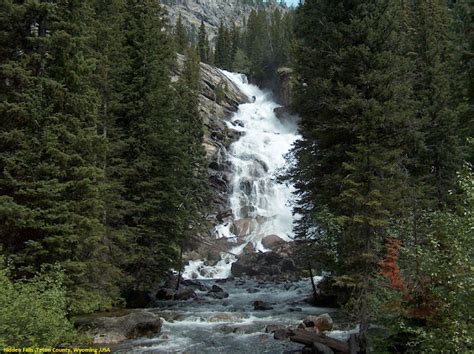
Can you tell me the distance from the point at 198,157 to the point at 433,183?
14.8 m

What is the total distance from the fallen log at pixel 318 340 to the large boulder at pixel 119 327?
519cm

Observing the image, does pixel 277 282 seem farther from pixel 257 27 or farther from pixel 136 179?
Answer: pixel 257 27

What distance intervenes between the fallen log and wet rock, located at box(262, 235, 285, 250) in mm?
29987

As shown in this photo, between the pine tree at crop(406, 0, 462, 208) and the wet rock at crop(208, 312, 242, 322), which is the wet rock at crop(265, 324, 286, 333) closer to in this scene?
the wet rock at crop(208, 312, 242, 322)

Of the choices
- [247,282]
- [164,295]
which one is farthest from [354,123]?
[247,282]

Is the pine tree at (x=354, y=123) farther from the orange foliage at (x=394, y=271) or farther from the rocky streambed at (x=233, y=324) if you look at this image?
the rocky streambed at (x=233, y=324)

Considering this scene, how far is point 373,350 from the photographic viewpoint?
9.83 m

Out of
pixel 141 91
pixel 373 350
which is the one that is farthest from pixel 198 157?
pixel 373 350

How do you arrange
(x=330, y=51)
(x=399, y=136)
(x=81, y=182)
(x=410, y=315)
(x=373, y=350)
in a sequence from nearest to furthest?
(x=410, y=315) → (x=373, y=350) → (x=81, y=182) → (x=399, y=136) → (x=330, y=51)

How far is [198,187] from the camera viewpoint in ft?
94.0

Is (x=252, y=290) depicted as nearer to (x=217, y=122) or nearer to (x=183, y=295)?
(x=183, y=295)

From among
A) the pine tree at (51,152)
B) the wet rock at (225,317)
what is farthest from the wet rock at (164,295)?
the pine tree at (51,152)

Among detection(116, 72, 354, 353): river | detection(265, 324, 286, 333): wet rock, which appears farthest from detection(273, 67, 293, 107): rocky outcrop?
detection(265, 324, 286, 333): wet rock

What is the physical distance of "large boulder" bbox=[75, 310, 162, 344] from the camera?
13797 mm
